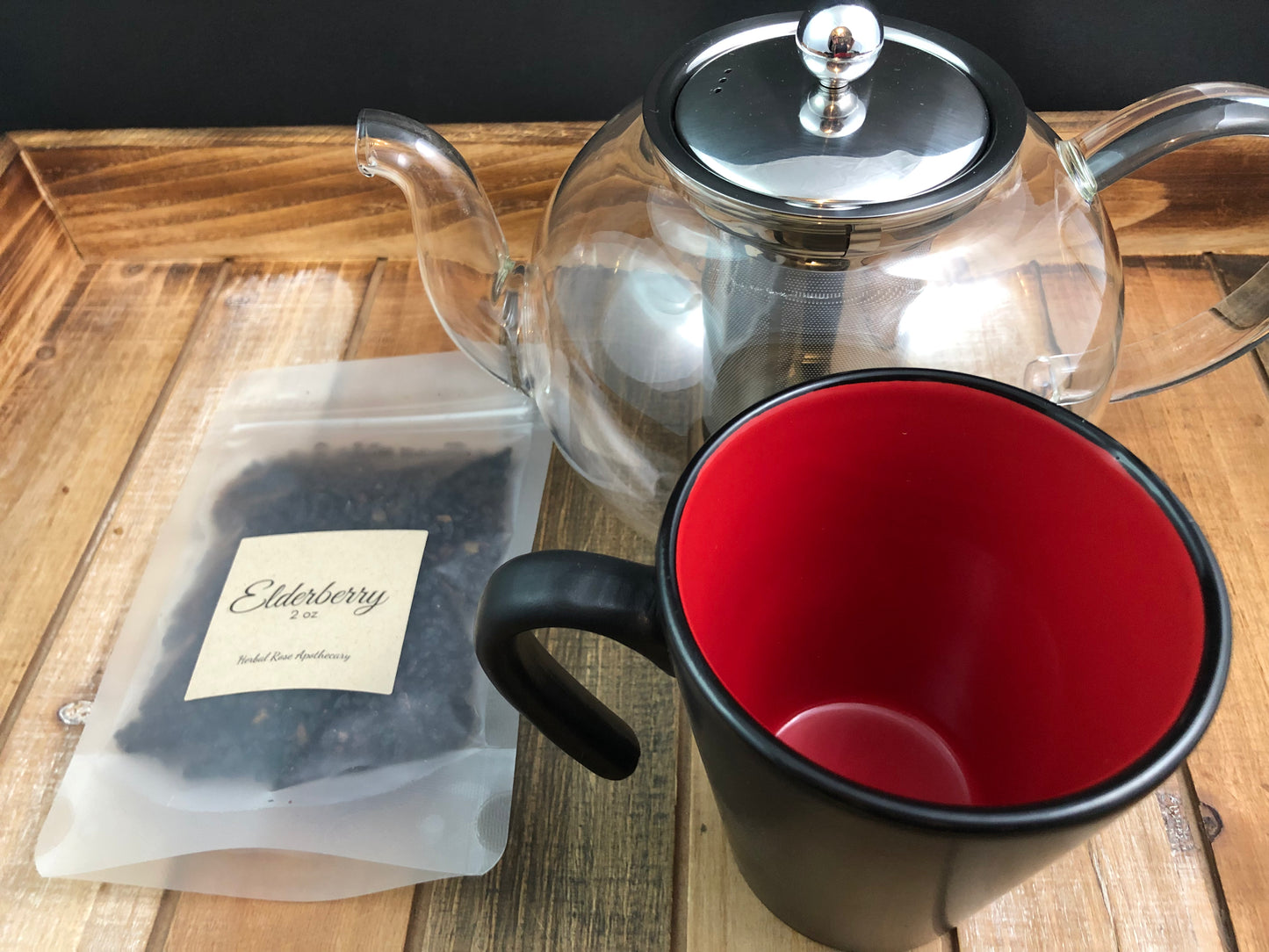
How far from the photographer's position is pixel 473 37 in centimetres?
51

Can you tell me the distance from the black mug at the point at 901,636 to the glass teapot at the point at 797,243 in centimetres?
6

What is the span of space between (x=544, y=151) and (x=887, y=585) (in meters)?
0.31

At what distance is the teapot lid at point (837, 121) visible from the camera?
0.27 meters

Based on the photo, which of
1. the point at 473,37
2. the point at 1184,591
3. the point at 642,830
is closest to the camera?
the point at 1184,591

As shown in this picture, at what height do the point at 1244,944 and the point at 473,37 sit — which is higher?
the point at 473,37

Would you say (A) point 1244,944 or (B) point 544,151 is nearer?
(A) point 1244,944

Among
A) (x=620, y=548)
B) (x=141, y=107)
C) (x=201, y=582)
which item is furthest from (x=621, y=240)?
(x=141, y=107)

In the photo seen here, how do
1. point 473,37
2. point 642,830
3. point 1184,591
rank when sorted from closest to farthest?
point 1184,591 < point 642,830 < point 473,37

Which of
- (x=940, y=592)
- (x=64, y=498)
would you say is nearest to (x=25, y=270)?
(x=64, y=498)

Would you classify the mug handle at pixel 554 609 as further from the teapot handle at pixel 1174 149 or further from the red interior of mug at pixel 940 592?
the teapot handle at pixel 1174 149

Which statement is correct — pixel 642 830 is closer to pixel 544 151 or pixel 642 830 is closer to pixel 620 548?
pixel 620 548

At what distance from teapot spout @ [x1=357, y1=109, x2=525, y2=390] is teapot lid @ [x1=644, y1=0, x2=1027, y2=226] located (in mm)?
100

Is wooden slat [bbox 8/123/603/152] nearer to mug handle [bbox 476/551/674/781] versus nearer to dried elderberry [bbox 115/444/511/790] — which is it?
dried elderberry [bbox 115/444/511/790]

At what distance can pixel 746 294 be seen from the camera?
0.33 metres
